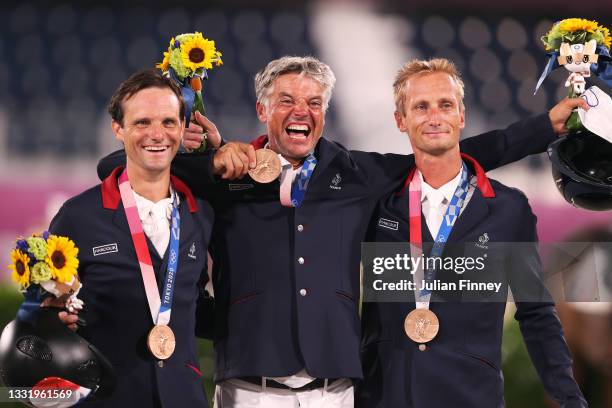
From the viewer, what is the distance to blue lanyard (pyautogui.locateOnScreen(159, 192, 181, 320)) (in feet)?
10.1

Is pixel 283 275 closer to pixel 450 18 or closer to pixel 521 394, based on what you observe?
pixel 521 394

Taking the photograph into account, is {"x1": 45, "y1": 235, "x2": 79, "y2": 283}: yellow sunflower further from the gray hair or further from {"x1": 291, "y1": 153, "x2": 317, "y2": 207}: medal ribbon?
the gray hair

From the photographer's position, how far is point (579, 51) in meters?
3.47

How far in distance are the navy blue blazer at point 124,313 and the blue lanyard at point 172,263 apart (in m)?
0.02

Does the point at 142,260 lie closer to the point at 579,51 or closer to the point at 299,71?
the point at 299,71

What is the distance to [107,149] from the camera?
10.1 metres

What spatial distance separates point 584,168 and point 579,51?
437 mm

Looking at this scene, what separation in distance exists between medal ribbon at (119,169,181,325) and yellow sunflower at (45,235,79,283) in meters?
0.23

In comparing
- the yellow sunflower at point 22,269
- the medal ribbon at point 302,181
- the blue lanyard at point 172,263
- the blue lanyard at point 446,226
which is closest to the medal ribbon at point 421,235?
the blue lanyard at point 446,226

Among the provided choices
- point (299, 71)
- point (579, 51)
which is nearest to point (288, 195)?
point (299, 71)

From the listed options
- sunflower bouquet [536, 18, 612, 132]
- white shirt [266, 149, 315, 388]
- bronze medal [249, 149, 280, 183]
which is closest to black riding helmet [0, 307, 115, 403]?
white shirt [266, 149, 315, 388]

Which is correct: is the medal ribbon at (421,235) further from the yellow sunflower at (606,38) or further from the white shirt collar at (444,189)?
the yellow sunflower at (606,38)

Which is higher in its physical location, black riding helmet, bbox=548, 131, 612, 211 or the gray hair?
the gray hair

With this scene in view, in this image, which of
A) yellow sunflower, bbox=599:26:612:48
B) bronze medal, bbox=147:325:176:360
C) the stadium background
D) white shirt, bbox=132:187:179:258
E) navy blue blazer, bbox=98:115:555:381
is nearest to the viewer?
bronze medal, bbox=147:325:176:360
